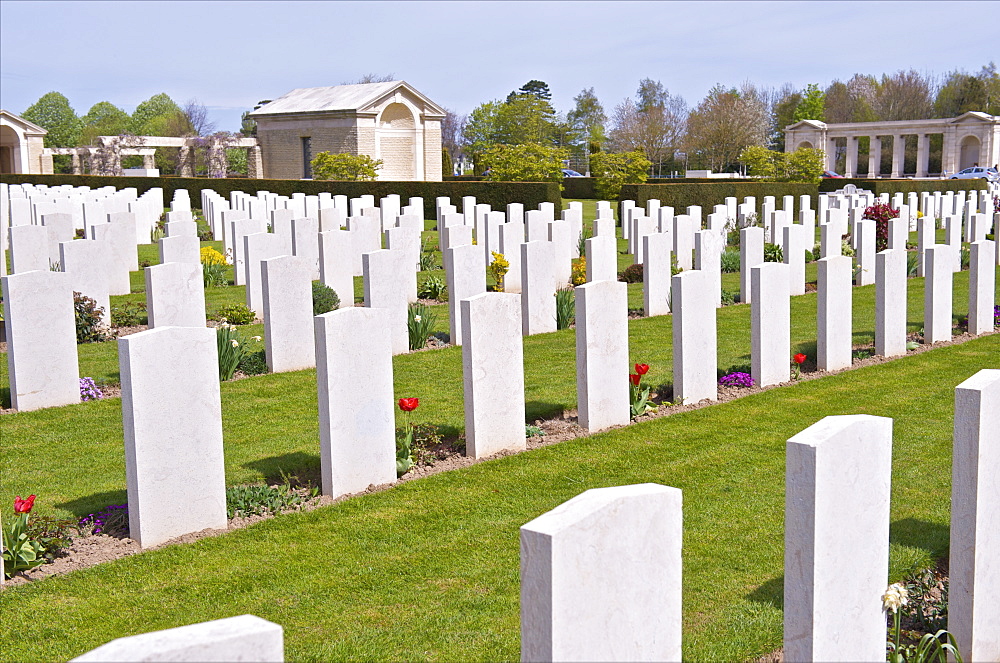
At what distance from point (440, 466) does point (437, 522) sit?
995mm

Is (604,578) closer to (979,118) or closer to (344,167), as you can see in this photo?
(344,167)

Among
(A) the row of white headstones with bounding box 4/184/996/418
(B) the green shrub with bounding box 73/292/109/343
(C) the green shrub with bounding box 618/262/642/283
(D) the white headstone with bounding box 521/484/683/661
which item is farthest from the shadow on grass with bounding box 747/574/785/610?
(C) the green shrub with bounding box 618/262/642/283

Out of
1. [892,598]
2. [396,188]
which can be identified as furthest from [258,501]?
[396,188]

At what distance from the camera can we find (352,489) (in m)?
5.86

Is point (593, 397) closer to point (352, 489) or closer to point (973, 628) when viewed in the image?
point (352, 489)

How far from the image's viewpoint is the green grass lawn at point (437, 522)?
13.8 ft

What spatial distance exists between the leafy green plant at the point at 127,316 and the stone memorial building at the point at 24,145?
1790 inches

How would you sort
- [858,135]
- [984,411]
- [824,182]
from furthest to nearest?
1. [858,135]
2. [824,182]
3. [984,411]

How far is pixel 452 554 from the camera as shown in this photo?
4.95m

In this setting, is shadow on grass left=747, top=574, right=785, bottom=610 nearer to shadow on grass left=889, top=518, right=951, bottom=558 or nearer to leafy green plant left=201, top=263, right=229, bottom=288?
shadow on grass left=889, top=518, right=951, bottom=558

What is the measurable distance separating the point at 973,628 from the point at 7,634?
3.72 m

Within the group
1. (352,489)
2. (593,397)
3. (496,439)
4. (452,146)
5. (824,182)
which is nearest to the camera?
(352,489)

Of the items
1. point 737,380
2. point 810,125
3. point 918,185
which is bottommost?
point 737,380

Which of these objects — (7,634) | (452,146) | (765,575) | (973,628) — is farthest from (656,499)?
(452,146)
